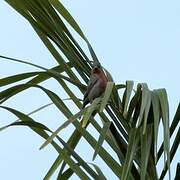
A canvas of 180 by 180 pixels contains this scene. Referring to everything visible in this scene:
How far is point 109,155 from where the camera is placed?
1.68 metres

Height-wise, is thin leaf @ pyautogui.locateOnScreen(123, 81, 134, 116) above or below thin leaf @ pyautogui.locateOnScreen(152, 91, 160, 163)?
above

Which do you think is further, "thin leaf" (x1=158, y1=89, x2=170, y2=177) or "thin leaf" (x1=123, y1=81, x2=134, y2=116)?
"thin leaf" (x1=123, y1=81, x2=134, y2=116)

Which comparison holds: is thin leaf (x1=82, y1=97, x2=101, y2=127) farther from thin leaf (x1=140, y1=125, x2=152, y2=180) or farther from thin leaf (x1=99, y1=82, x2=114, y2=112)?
thin leaf (x1=140, y1=125, x2=152, y2=180)

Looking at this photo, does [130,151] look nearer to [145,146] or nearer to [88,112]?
[145,146]

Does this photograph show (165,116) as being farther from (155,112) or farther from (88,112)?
(88,112)

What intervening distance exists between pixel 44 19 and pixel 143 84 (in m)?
0.41

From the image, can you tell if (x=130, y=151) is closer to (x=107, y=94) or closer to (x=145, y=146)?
(x=145, y=146)

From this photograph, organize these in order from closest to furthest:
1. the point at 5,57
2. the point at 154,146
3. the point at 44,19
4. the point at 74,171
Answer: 1. the point at 154,146
2. the point at 74,171
3. the point at 5,57
4. the point at 44,19

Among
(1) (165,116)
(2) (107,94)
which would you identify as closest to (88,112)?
(2) (107,94)

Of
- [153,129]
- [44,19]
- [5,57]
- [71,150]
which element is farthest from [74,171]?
[44,19]

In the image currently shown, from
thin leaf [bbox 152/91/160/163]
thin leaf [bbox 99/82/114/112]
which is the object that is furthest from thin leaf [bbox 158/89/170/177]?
thin leaf [bbox 99/82/114/112]

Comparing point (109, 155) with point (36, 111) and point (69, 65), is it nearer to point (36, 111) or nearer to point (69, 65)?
point (36, 111)

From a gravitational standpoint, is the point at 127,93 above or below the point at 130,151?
above

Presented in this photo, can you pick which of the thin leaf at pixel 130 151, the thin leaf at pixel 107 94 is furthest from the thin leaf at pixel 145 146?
the thin leaf at pixel 107 94
